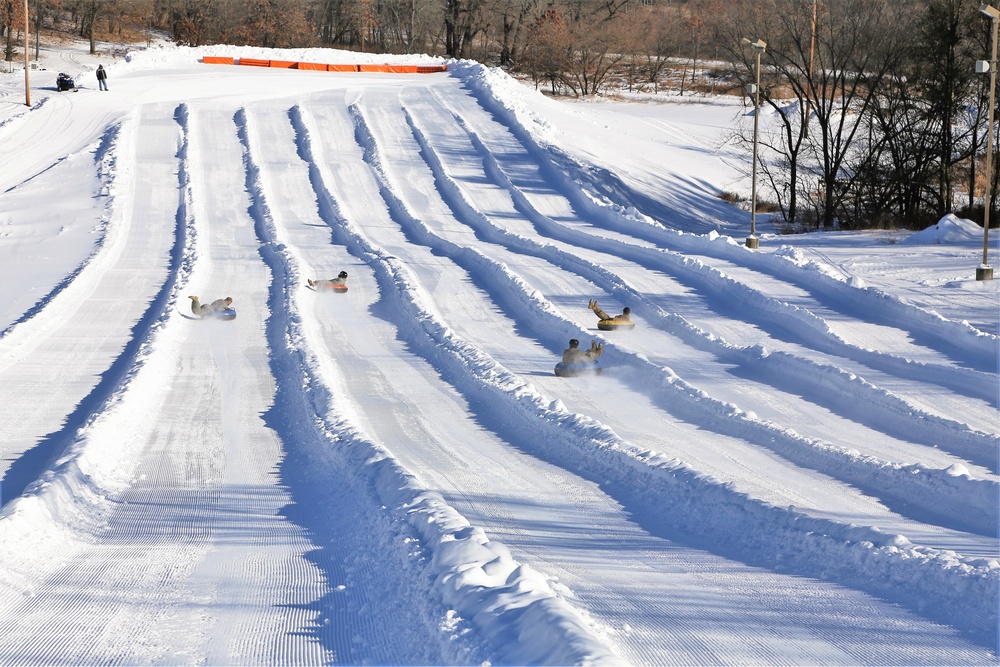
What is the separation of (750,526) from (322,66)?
175 ft

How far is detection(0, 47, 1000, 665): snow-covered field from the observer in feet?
20.2

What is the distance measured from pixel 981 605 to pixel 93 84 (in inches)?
1940

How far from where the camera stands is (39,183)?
111ft

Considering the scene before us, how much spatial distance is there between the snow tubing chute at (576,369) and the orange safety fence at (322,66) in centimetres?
4450

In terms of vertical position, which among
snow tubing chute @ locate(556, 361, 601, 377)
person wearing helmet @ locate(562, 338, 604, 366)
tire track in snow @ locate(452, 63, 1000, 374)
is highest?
tire track in snow @ locate(452, 63, 1000, 374)

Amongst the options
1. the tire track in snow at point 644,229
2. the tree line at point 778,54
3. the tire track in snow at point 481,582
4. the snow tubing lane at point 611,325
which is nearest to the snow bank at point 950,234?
the tree line at point 778,54

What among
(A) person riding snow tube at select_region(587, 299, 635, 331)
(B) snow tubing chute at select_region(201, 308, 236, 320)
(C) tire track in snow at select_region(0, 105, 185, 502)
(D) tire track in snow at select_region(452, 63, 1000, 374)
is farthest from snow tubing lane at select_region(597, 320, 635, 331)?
(C) tire track in snow at select_region(0, 105, 185, 502)

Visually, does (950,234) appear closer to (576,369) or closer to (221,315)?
(576,369)

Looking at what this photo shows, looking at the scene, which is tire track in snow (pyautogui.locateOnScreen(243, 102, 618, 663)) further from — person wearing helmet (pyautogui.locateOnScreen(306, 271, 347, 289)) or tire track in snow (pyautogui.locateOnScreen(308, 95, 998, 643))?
person wearing helmet (pyautogui.locateOnScreen(306, 271, 347, 289))

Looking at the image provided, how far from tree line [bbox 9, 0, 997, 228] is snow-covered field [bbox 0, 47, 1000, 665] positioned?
8067 mm

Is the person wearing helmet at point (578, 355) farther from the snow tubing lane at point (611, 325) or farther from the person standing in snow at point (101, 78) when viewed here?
the person standing in snow at point (101, 78)

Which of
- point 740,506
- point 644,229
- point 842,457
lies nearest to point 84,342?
point 740,506

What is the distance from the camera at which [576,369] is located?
13500mm

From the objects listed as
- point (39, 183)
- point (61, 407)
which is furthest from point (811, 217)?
point (61, 407)
